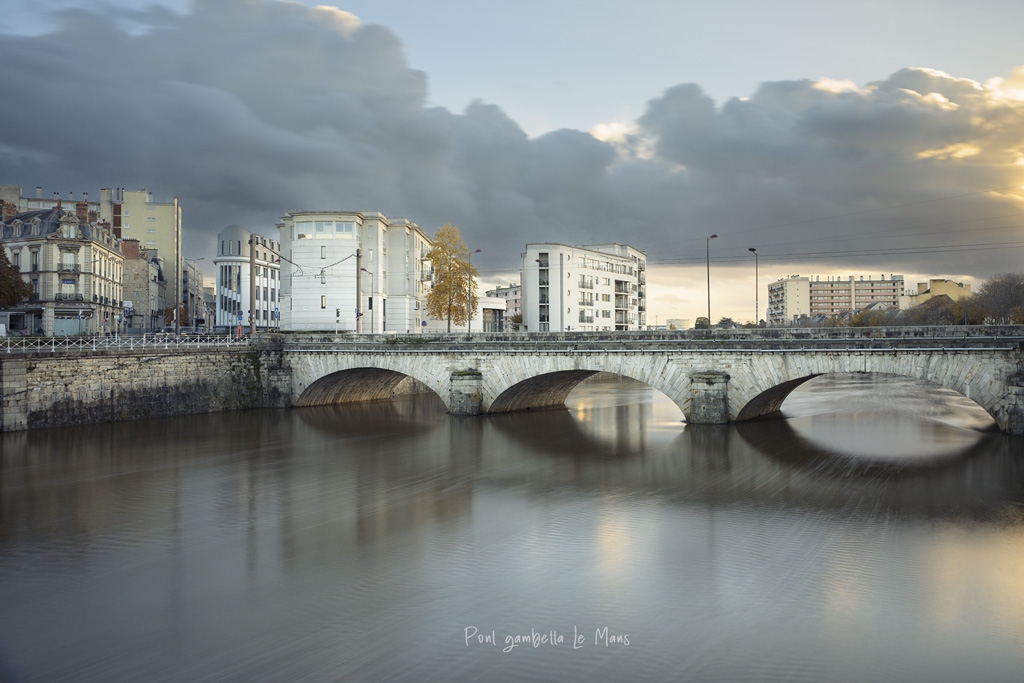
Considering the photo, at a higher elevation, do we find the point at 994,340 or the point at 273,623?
the point at 994,340

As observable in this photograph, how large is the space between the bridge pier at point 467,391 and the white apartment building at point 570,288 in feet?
145

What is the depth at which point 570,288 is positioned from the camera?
9725 cm

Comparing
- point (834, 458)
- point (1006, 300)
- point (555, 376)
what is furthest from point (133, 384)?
point (1006, 300)

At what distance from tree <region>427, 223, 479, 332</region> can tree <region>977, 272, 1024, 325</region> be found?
6095 cm

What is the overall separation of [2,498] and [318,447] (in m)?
14.7

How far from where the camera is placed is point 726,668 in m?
13.1

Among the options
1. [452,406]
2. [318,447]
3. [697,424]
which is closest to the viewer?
[318,447]

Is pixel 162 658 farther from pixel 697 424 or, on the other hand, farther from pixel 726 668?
pixel 697 424

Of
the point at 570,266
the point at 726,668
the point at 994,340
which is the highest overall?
the point at 570,266

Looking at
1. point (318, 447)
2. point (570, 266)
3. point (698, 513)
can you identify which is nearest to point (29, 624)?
point (698, 513)

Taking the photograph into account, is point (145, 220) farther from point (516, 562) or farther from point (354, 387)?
point (516, 562)

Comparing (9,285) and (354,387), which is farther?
(354,387)

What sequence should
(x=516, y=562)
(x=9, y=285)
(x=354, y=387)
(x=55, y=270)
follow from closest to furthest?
1. (x=516, y=562)
2. (x=9, y=285)
3. (x=354, y=387)
4. (x=55, y=270)

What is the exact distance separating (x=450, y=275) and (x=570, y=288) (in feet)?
102
